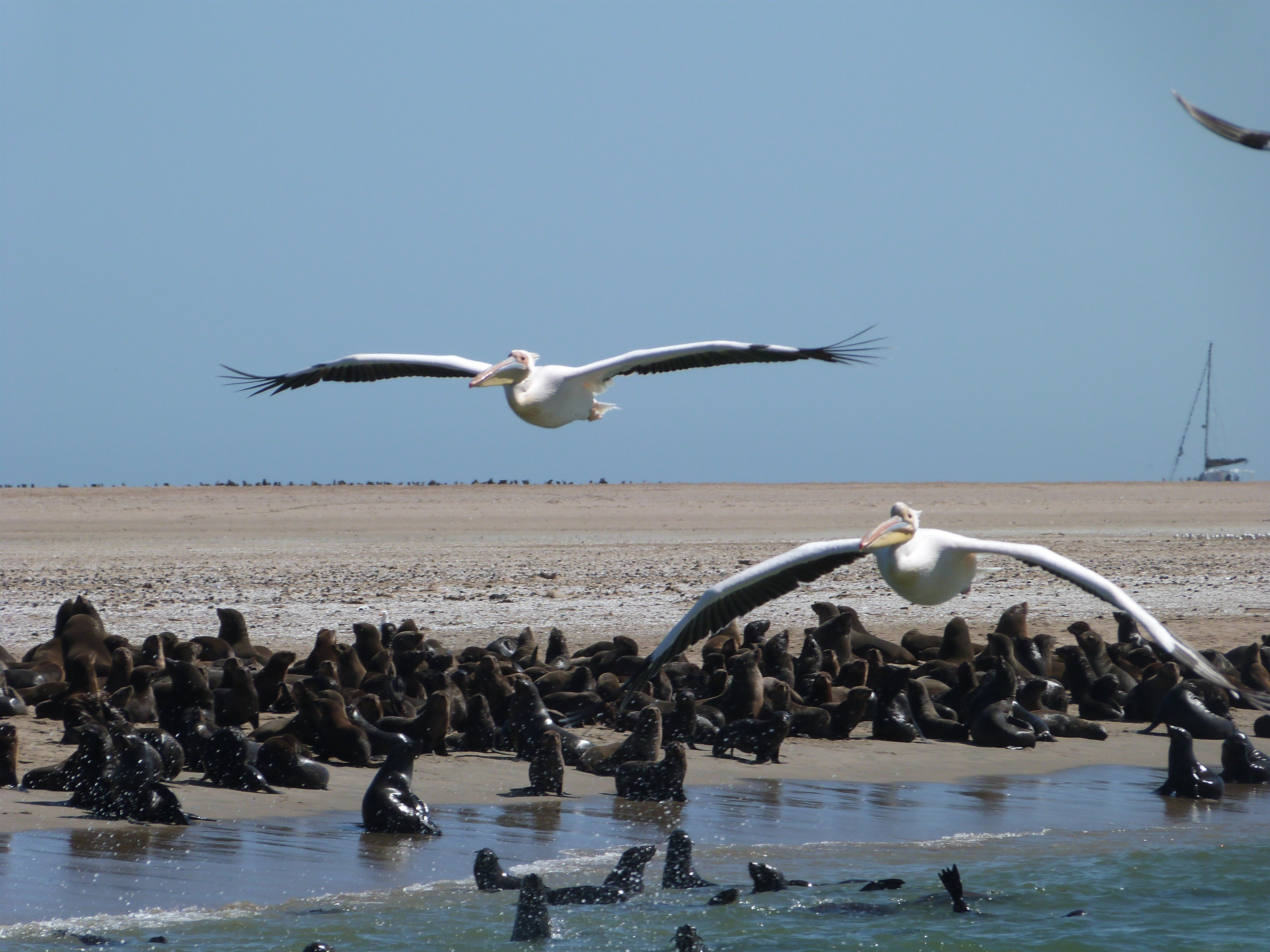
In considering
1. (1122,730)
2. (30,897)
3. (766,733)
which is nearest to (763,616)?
(1122,730)

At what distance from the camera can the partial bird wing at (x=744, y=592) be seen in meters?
9.05

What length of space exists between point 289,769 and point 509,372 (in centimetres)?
343

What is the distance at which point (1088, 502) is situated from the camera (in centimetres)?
4281

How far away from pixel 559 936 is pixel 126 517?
31.2 meters

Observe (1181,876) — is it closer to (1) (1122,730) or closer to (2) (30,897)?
(1) (1122,730)

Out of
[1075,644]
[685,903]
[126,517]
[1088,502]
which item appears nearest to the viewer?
[685,903]

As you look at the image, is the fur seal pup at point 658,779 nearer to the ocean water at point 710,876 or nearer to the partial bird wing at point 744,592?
→ the ocean water at point 710,876

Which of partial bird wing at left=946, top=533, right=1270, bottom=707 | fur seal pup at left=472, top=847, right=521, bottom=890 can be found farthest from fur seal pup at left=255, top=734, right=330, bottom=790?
partial bird wing at left=946, top=533, right=1270, bottom=707

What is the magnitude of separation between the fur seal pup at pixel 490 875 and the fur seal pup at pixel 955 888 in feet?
7.54

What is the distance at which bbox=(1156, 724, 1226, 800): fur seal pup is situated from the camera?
10453 mm

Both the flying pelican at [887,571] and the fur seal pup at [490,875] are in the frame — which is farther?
the flying pelican at [887,571]

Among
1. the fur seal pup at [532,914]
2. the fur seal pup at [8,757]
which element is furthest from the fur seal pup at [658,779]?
the fur seal pup at [8,757]

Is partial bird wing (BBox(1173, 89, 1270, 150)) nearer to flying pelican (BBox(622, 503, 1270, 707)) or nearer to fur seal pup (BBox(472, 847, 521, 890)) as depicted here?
flying pelican (BBox(622, 503, 1270, 707))

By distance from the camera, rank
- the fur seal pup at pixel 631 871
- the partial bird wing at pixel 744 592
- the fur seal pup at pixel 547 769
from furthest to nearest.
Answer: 1. the fur seal pup at pixel 547 769
2. the partial bird wing at pixel 744 592
3. the fur seal pup at pixel 631 871
